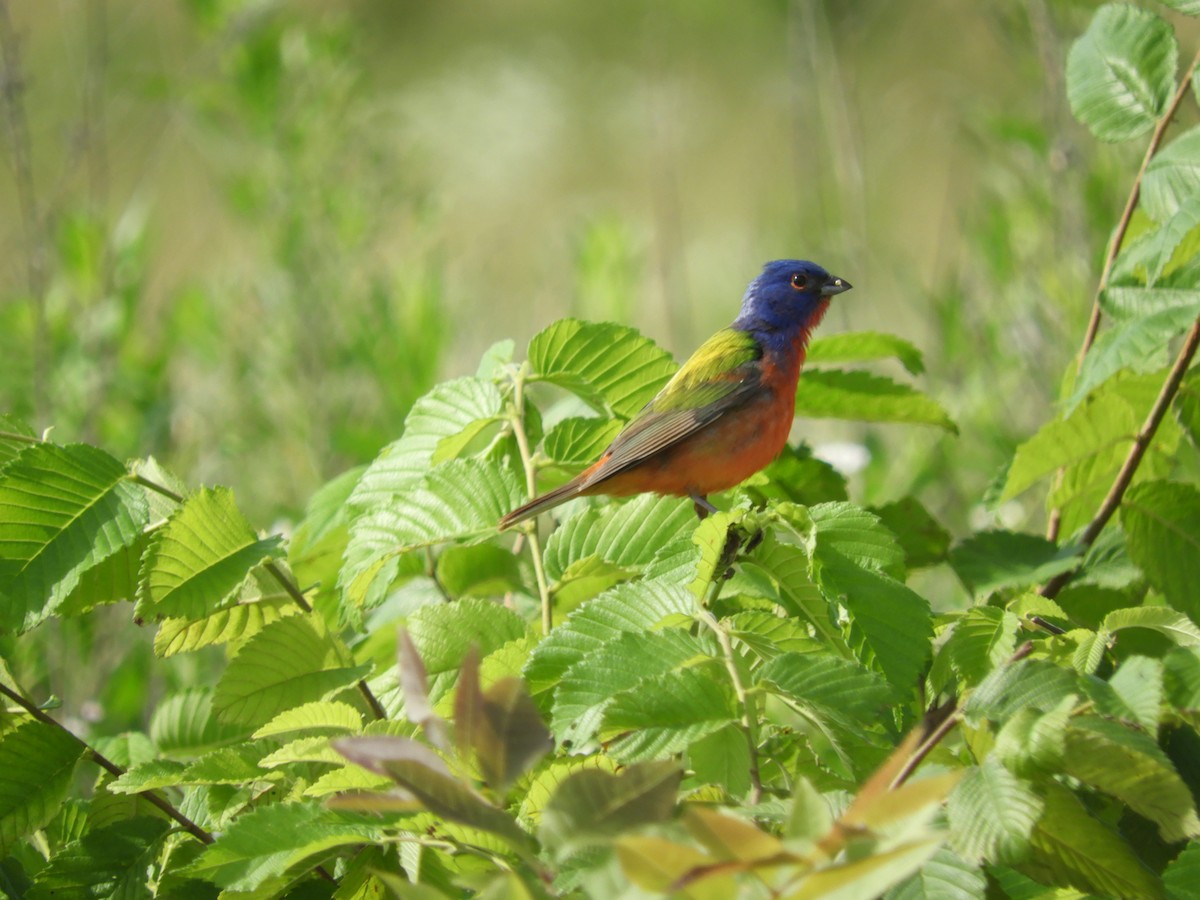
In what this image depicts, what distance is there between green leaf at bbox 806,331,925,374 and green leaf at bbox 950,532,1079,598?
0.31 m

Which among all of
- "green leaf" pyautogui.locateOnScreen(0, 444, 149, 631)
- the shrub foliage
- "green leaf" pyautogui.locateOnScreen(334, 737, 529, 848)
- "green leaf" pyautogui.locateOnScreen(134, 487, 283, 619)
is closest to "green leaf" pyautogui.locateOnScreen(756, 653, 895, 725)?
the shrub foliage

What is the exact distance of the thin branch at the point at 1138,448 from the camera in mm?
1763

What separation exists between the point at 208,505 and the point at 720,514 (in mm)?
641

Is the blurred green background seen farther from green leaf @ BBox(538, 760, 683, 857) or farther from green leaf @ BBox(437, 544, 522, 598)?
green leaf @ BBox(538, 760, 683, 857)

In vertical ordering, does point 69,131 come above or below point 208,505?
above

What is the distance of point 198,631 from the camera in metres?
1.65

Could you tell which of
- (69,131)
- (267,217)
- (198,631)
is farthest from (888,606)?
(267,217)

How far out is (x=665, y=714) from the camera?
1.18m

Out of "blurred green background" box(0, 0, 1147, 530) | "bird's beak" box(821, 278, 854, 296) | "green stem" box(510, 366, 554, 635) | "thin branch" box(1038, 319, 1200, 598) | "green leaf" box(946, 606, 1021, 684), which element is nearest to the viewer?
"green leaf" box(946, 606, 1021, 684)

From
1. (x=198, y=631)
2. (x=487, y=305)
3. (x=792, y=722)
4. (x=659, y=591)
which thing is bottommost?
(x=792, y=722)

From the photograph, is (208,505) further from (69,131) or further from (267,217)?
(267,217)

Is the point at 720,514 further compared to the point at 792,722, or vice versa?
the point at 792,722

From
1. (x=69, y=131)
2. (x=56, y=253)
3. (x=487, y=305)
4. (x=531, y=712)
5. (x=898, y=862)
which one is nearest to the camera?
(x=898, y=862)

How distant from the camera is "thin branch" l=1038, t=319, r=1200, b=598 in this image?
1.76 metres
